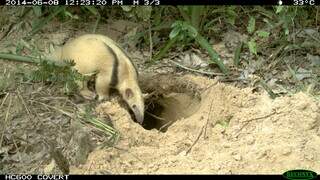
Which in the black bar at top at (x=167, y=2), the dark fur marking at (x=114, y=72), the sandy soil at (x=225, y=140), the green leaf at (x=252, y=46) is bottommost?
the sandy soil at (x=225, y=140)

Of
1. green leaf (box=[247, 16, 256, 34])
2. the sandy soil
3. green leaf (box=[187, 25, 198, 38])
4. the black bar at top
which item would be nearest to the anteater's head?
the sandy soil

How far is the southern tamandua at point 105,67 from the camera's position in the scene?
5.89m

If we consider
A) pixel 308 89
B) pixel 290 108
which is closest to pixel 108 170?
pixel 290 108

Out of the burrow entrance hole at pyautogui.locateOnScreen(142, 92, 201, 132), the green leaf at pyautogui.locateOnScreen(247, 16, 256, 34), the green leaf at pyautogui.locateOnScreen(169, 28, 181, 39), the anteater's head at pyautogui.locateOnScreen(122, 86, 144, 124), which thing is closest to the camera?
the anteater's head at pyautogui.locateOnScreen(122, 86, 144, 124)

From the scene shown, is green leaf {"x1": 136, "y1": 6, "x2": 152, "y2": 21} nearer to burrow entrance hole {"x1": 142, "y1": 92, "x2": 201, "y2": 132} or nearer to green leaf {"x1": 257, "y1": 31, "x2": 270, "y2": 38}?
burrow entrance hole {"x1": 142, "y1": 92, "x2": 201, "y2": 132}

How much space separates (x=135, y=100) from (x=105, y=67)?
1.58 feet

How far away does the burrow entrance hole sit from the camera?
20.2ft

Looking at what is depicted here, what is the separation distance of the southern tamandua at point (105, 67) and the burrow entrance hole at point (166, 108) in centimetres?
44

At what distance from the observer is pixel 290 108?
17.9ft

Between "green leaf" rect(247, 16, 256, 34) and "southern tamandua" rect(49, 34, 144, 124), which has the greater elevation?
"green leaf" rect(247, 16, 256, 34)

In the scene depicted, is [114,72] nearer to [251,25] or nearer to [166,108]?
[166,108]

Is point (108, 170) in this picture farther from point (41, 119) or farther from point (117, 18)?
point (117, 18)

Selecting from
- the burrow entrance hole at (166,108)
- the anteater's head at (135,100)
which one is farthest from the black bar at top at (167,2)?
the anteater's head at (135,100)

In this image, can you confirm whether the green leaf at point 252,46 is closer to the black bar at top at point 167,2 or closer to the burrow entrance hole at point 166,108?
the black bar at top at point 167,2
